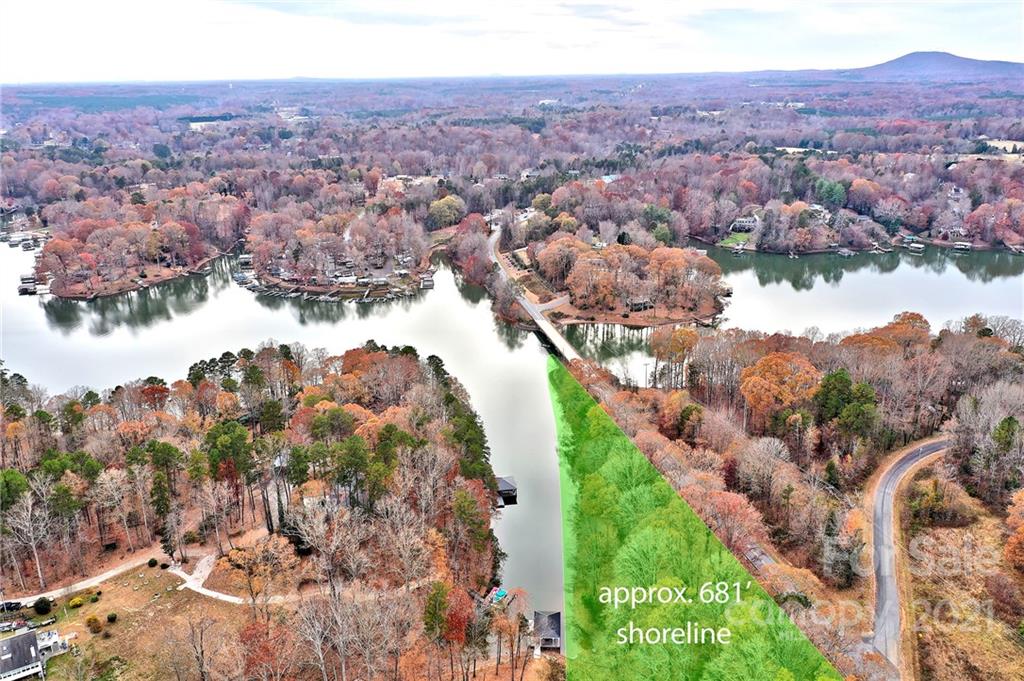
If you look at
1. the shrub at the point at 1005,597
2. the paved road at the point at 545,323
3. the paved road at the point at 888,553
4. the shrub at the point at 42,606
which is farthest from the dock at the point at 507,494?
the shrub at the point at 1005,597

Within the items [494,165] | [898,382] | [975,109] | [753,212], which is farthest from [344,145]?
[975,109]

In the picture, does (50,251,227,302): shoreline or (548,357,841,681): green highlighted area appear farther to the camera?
(50,251,227,302): shoreline

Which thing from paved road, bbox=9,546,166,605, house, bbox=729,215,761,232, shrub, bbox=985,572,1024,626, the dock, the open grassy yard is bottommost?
the dock

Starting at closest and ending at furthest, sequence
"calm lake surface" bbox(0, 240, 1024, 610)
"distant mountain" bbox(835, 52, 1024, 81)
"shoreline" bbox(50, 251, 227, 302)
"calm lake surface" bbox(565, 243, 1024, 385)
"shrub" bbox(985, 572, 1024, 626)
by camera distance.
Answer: "shrub" bbox(985, 572, 1024, 626) < "calm lake surface" bbox(0, 240, 1024, 610) < "calm lake surface" bbox(565, 243, 1024, 385) < "shoreline" bbox(50, 251, 227, 302) < "distant mountain" bbox(835, 52, 1024, 81)

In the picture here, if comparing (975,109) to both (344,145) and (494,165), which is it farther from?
(344,145)

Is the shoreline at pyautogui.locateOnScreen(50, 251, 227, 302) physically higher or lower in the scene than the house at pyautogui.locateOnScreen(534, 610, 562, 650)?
higher

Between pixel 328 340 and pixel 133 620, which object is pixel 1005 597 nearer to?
pixel 133 620

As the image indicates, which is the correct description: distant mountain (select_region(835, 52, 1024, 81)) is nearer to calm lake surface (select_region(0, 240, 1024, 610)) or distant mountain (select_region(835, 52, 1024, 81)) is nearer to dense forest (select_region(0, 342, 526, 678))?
calm lake surface (select_region(0, 240, 1024, 610))

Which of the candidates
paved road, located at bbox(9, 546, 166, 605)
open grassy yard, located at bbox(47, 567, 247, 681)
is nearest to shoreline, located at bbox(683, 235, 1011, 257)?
paved road, located at bbox(9, 546, 166, 605)
